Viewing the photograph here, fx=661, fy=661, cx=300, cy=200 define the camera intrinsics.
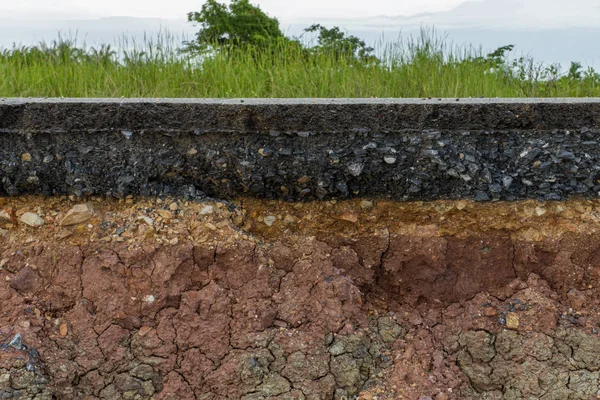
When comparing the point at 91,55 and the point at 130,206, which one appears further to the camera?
the point at 91,55

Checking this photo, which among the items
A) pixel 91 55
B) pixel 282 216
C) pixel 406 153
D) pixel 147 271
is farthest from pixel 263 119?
pixel 91 55

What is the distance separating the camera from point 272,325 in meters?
2.37

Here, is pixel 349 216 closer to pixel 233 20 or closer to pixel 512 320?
pixel 512 320

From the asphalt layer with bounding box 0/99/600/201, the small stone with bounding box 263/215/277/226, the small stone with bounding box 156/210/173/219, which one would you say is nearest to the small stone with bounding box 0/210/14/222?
the asphalt layer with bounding box 0/99/600/201

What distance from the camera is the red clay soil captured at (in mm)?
2314

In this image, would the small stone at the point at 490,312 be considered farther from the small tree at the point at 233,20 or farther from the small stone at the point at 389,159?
the small tree at the point at 233,20

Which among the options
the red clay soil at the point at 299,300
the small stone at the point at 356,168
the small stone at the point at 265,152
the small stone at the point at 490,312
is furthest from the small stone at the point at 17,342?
the small stone at the point at 490,312

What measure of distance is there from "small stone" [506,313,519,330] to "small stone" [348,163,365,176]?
0.77m

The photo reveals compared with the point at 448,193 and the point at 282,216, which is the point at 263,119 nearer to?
the point at 282,216

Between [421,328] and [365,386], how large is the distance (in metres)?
0.32

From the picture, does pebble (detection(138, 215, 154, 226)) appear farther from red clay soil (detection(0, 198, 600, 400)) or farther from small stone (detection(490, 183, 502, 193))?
small stone (detection(490, 183, 502, 193))

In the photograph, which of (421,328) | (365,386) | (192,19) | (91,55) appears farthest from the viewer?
(192,19)

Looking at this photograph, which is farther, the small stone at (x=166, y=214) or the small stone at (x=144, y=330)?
the small stone at (x=166, y=214)

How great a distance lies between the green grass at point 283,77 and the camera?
3.98 m
